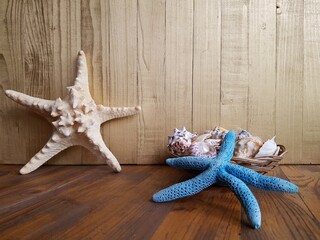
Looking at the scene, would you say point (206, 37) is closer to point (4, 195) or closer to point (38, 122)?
point (38, 122)

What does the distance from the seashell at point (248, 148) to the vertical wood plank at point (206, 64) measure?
26 cm

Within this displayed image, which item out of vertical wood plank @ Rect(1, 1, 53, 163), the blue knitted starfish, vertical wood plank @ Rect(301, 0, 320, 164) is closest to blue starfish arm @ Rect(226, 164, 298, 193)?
the blue knitted starfish

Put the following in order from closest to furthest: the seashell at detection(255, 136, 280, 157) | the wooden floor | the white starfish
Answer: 1. the wooden floor
2. the seashell at detection(255, 136, 280, 157)
3. the white starfish

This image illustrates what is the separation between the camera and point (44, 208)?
62cm

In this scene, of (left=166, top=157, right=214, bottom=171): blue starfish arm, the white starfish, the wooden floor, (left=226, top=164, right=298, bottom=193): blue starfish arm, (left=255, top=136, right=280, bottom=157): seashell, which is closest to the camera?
the wooden floor

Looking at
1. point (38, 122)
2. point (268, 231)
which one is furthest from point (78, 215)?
point (38, 122)

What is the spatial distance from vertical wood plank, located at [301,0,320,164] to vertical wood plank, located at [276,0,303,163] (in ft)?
0.07

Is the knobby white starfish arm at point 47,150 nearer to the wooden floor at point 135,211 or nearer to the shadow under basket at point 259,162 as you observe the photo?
the wooden floor at point 135,211

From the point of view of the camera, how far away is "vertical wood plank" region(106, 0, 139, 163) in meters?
1.08

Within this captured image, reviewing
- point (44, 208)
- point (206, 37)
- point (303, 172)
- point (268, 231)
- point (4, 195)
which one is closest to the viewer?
point (268, 231)

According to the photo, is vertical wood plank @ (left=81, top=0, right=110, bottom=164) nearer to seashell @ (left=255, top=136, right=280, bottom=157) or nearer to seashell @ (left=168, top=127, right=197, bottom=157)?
seashell @ (left=168, top=127, right=197, bottom=157)

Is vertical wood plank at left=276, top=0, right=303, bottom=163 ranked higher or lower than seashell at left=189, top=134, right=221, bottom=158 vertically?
higher

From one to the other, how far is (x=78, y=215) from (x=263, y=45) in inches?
37.2

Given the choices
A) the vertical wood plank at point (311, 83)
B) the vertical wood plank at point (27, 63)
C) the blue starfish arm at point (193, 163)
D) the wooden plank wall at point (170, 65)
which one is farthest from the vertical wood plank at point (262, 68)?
the vertical wood plank at point (27, 63)
